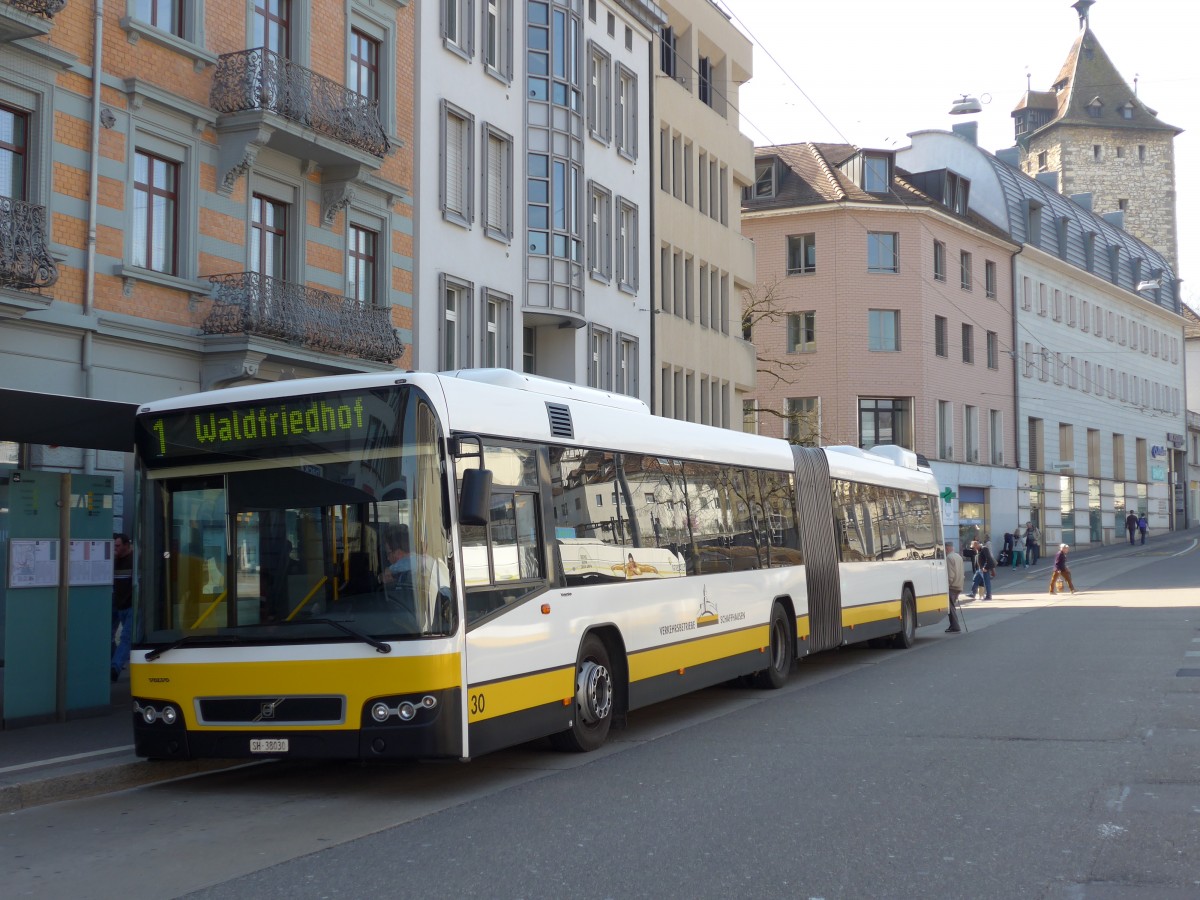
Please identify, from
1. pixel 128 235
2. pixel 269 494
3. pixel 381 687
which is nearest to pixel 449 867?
pixel 381 687

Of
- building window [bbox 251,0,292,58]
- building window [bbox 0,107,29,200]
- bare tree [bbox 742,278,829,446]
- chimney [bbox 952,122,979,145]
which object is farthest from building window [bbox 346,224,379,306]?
chimney [bbox 952,122,979,145]

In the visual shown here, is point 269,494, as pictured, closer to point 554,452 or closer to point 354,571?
point 354,571

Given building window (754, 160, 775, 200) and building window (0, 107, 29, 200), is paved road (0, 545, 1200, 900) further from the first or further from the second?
building window (754, 160, 775, 200)

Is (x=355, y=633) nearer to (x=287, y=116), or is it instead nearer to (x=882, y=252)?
(x=287, y=116)

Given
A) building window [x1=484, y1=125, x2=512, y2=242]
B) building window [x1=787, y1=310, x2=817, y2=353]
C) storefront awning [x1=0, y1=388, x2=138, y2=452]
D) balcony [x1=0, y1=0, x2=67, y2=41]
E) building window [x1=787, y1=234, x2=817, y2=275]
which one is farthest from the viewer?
building window [x1=787, y1=234, x2=817, y2=275]

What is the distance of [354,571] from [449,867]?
8.64 feet

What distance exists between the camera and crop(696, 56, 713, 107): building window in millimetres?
41188

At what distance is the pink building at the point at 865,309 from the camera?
5753 centimetres

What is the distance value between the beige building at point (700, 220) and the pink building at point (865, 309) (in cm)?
1314

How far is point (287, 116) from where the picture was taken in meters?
20.6

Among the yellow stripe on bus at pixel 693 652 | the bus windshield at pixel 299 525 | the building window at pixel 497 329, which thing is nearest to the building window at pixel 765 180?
the building window at pixel 497 329

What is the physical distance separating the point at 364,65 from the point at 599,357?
10.9 m

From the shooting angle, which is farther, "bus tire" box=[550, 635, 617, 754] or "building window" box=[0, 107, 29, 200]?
"building window" box=[0, 107, 29, 200]

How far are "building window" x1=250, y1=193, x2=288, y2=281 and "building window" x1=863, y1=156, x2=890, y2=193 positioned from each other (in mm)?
40632
